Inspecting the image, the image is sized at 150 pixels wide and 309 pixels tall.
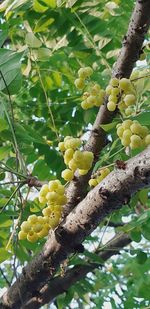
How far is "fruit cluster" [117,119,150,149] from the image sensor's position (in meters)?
1.21

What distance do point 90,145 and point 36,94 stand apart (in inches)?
25.1

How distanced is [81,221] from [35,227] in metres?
0.17

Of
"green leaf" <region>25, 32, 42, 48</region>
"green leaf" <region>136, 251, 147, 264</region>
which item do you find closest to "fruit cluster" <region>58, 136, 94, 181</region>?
"green leaf" <region>25, 32, 42, 48</region>

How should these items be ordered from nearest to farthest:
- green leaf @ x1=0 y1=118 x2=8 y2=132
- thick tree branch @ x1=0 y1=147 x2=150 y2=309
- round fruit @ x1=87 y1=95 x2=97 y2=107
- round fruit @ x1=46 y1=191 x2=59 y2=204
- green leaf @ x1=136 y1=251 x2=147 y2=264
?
thick tree branch @ x1=0 y1=147 x2=150 y2=309 < round fruit @ x1=46 y1=191 x2=59 y2=204 < round fruit @ x1=87 y1=95 x2=97 y2=107 < green leaf @ x1=0 y1=118 x2=8 y2=132 < green leaf @ x1=136 y1=251 x2=147 y2=264

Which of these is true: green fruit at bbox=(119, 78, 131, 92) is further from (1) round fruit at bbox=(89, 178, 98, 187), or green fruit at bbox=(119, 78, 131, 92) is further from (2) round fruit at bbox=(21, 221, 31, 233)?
(2) round fruit at bbox=(21, 221, 31, 233)

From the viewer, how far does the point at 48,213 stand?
1529 millimetres

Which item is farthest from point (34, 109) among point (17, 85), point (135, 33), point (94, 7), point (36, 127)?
point (135, 33)

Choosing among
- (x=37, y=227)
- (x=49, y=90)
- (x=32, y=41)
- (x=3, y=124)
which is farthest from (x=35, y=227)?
(x=49, y=90)

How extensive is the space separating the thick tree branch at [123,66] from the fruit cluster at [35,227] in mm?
81

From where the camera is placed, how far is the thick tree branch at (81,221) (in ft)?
3.81

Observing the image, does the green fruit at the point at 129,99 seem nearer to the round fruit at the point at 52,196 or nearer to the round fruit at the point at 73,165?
the round fruit at the point at 73,165

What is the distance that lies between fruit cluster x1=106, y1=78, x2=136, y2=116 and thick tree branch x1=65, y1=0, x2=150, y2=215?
8 cm

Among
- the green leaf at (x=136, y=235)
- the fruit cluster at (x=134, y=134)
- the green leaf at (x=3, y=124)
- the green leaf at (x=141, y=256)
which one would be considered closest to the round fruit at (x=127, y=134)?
the fruit cluster at (x=134, y=134)

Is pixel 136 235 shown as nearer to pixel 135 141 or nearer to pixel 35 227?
pixel 35 227
